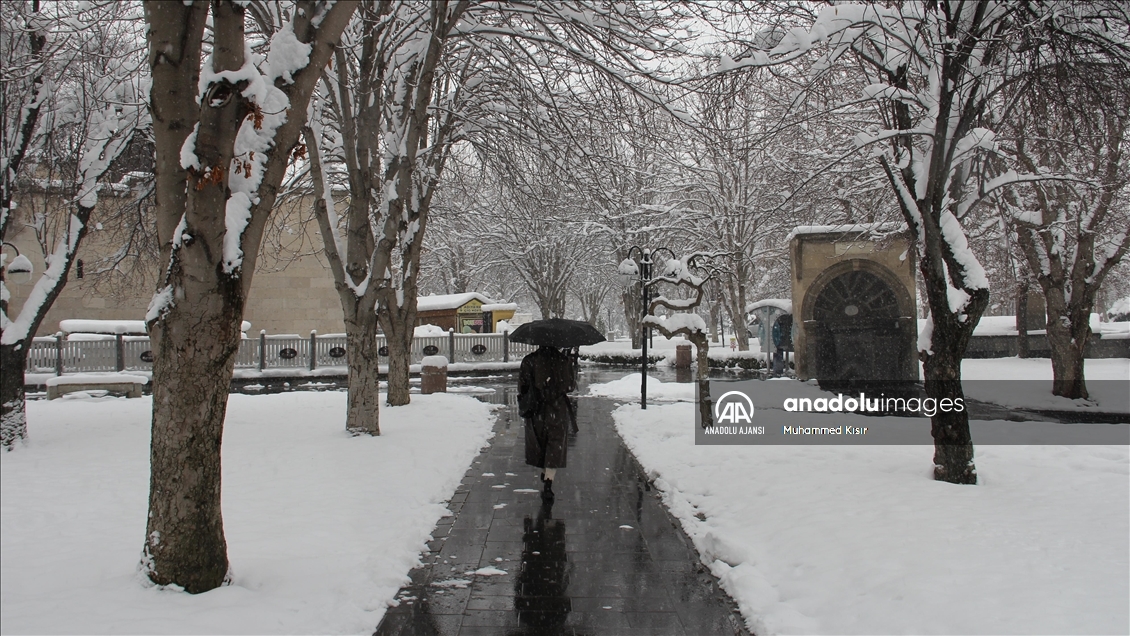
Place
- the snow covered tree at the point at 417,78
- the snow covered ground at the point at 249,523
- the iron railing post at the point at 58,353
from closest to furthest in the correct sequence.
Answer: the snow covered ground at the point at 249,523 → the snow covered tree at the point at 417,78 → the iron railing post at the point at 58,353

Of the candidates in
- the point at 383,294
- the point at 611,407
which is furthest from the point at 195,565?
the point at 611,407

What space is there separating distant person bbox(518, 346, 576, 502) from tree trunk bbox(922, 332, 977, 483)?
366 centimetres

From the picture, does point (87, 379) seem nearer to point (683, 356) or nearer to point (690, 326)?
point (690, 326)

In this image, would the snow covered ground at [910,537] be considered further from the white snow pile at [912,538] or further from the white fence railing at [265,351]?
the white fence railing at [265,351]

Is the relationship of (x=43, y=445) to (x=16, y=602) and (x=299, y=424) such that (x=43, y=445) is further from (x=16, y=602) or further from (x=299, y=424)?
(x=16, y=602)

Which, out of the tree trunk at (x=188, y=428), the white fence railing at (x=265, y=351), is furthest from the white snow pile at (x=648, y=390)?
the tree trunk at (x=188, y=428)

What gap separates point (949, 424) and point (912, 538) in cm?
210

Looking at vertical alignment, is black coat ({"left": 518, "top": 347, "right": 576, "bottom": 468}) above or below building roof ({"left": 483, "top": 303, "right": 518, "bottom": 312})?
below

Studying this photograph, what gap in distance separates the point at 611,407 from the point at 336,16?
12.2m

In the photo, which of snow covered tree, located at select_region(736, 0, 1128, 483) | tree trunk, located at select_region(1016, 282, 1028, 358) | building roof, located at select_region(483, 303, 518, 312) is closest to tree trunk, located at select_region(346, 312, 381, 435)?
snow covered tree, located at select_region(736, 0, 1128, 483)

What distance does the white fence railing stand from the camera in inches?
834

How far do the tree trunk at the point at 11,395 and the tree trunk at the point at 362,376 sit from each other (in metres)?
4.25

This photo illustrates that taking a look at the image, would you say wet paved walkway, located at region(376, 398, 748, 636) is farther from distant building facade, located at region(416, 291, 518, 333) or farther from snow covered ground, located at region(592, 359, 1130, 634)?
distant building facade, located at region(416, 291, 518, 333)

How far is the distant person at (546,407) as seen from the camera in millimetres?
7215
